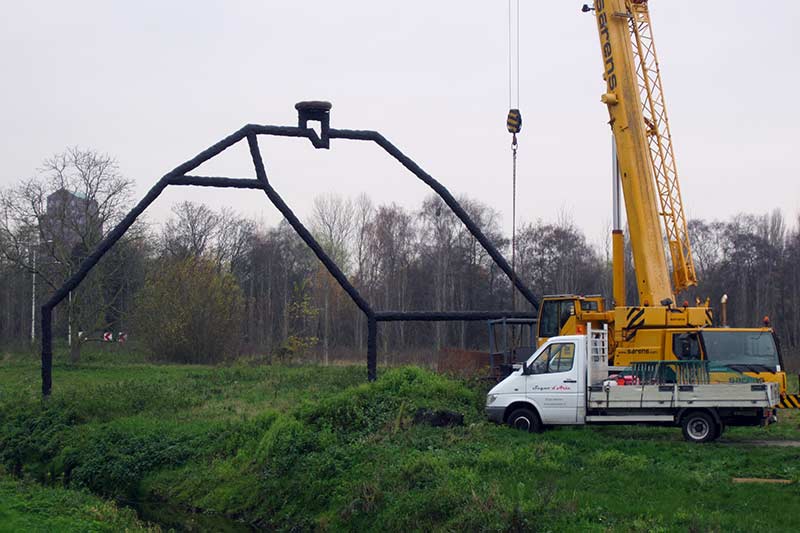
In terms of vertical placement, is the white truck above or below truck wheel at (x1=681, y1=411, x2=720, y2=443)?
above

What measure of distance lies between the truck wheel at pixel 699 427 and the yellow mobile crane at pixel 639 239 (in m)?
2.89

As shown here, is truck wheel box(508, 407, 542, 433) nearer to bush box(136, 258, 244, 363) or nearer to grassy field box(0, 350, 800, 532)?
grassy field box(0, 350, 800, 532)

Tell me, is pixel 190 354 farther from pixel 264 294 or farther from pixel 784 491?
pixel 784 491

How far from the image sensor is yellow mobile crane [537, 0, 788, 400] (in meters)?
21.9

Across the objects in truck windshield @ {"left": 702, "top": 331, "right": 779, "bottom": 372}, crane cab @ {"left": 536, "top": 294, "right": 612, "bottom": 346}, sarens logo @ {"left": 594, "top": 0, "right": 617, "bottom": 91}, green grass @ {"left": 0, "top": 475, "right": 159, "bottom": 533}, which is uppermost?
sarens logo @ {"left": 594, "top": 0, "right": 617, "bottom": 91}

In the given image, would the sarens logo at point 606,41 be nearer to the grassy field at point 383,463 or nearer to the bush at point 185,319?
the grassy field at point 383,463

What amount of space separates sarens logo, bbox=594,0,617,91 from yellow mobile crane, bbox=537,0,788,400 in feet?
0.09

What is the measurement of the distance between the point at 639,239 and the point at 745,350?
421cm

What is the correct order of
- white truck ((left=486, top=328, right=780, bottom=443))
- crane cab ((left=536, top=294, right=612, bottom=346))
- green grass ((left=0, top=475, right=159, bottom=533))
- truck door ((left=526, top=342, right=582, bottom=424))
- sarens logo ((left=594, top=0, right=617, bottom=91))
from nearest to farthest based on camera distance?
1. green grass ((left=0, top=475, right=159, bottom=533))
2. white truck ((left=486, top=328, right=780, bottom=443))
3. truck door ((left=526, top=342, right=582, bottom=424))
4. crane cab ((left=536, top=294, right=612, bottom=346))
5. sarens logo ((left=594, top=0, right=617, bottom=91))

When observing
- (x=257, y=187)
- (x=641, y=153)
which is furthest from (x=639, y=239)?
(x=257, y=187)

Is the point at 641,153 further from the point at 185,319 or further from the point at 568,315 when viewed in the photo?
the point at 185,319

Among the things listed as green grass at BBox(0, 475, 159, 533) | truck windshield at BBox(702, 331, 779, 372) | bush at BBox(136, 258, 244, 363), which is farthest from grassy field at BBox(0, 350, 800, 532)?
bush at BBox(136, 258, 244, 363)

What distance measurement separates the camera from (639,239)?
22875 mm

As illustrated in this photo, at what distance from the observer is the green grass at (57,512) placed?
14266 millimetres
